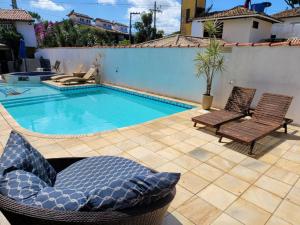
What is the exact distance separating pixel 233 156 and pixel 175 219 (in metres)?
2.36

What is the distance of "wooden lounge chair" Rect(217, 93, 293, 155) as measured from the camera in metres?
4.98

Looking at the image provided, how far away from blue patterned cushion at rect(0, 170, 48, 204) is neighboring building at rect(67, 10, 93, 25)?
Answer: 5731 cm

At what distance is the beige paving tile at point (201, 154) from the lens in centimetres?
470

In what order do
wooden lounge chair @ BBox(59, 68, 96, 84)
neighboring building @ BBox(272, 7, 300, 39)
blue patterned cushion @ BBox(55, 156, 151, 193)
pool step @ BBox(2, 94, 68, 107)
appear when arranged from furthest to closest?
neighboring building @ BBox(272, 7, 300, 39), wooden lounge chair @ BBox(59, 68, 96, 84), pool step @ BBox(2, 94, 68, 107), blue patterned cushion @ BBox(55, 156, 151, 193)

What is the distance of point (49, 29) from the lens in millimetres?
28578

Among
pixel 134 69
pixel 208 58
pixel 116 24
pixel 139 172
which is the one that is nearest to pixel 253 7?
pixel 134 69

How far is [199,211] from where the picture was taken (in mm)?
3148

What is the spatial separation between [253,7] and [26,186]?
25320mm

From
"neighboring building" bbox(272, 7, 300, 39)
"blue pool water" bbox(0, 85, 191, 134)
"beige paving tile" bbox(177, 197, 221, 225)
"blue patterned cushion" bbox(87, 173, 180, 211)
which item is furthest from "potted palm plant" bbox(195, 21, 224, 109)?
"neighboring building" bbox(272, 7, 300, 39)

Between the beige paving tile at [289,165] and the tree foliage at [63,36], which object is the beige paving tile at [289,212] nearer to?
the beige paving tile at [289,165]

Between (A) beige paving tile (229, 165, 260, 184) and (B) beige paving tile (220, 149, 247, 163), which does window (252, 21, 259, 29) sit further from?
(A) beige paving tile (229, 165, 260, 184)

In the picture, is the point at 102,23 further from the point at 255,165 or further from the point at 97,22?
the point at 255,165

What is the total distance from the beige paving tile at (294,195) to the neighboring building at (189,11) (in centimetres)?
2819

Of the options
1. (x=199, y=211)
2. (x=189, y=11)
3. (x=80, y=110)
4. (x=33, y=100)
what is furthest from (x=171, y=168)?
(x=189, y=11)
